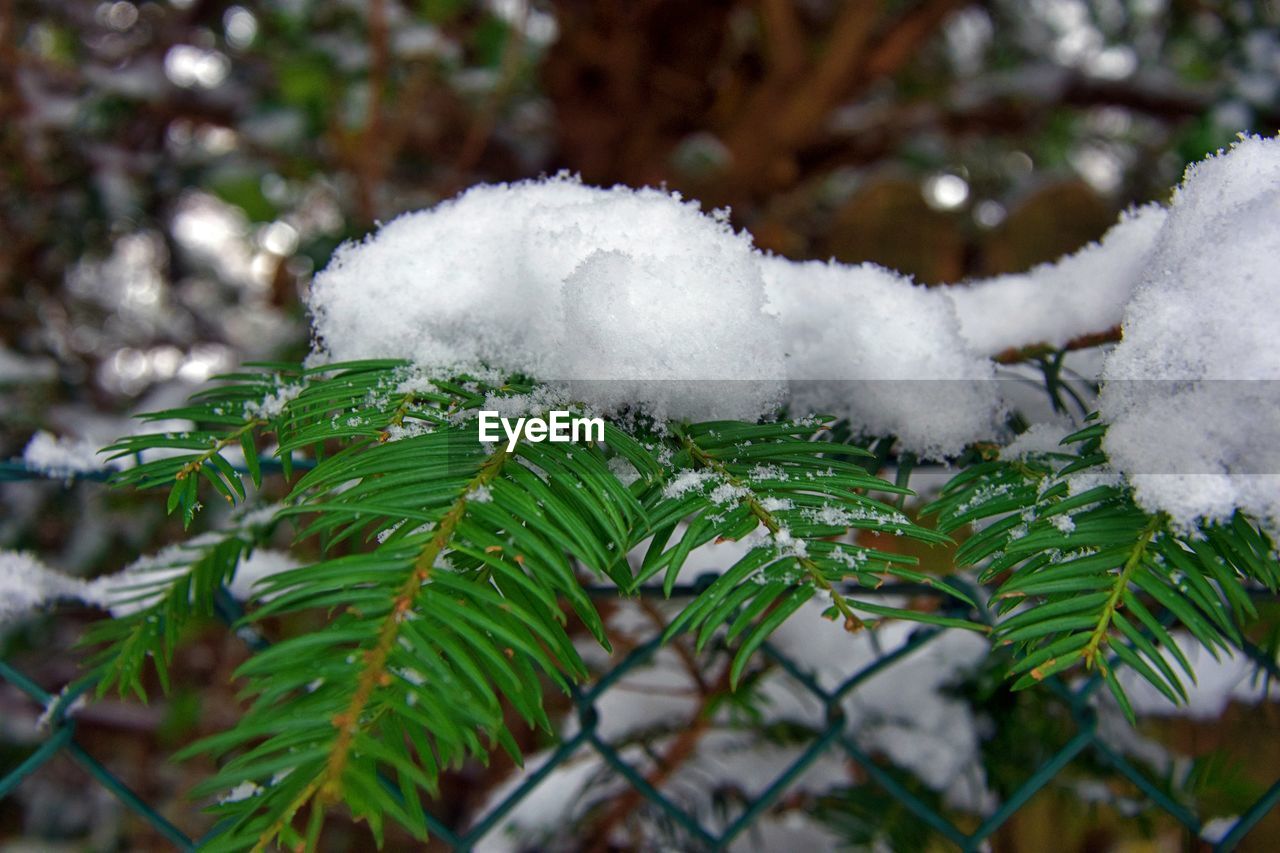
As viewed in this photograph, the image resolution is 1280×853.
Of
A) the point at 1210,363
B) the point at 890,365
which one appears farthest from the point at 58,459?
the point at 1210,363

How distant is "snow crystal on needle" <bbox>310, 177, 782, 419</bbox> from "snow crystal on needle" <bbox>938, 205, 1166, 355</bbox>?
21 centimetres

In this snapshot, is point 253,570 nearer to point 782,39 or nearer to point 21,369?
point 21,369

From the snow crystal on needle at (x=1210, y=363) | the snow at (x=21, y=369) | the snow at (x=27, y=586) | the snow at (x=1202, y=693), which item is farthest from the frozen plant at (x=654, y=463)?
the snow at (x=21, y=369)

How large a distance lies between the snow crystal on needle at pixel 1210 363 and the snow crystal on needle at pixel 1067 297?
9 cm

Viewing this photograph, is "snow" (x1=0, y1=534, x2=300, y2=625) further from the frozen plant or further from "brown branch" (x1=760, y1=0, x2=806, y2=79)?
"brown branch" (x1=760, y1=0, x2=806, y2=79)

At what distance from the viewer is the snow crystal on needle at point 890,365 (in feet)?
1.67

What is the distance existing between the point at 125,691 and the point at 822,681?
640 millimetres

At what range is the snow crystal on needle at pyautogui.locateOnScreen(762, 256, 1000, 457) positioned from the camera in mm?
508

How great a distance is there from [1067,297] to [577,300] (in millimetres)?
345

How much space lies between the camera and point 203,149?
195 centimetres

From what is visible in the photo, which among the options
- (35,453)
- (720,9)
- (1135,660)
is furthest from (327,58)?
(1135,660)

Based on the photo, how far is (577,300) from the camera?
0.42 m

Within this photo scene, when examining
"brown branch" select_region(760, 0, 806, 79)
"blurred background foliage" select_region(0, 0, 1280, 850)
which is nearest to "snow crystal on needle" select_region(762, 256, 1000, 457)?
"blurred background foliage" select_region(0, 0, 1280, 850)

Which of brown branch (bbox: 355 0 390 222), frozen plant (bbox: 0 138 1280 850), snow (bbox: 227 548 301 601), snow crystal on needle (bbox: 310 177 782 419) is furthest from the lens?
brown branch (bbox: 355 0 390 222)
